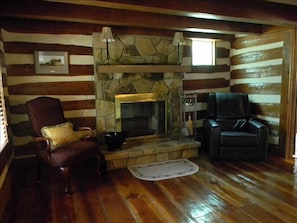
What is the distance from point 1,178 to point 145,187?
63.2 inches

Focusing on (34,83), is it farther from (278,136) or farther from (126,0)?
(278,136)

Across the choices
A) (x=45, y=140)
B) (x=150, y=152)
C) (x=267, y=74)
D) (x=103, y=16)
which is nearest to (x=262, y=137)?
(x=267, y=74)

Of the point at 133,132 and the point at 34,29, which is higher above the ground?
the point at 34,29

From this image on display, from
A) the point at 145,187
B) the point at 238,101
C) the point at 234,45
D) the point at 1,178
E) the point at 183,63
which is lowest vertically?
the point at 145,187

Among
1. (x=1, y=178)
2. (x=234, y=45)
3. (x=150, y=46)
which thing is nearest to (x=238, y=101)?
(x=234, y=45)

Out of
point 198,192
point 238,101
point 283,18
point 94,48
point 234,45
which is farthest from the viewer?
point 234,45

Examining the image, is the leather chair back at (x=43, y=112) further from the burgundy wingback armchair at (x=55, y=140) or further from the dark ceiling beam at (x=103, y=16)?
the dark ceiling beam at (x=103, y=16)

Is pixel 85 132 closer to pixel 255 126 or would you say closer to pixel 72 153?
pixel 72 153

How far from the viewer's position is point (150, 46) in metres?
4.09

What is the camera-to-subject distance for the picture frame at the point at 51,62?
354cm

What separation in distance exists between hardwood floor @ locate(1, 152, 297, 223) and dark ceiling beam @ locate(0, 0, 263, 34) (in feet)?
7.00

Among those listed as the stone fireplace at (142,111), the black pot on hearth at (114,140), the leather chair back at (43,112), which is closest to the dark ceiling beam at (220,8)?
the stone fireplace at (142,111)

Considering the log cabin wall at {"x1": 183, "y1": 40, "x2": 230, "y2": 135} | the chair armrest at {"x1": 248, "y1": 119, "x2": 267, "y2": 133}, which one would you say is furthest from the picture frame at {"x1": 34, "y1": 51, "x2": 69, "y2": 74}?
the chair armrest at {"x1": 248, "y1": 119, "x2": 267, "y2": 133}

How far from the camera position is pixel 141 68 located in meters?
3.83
